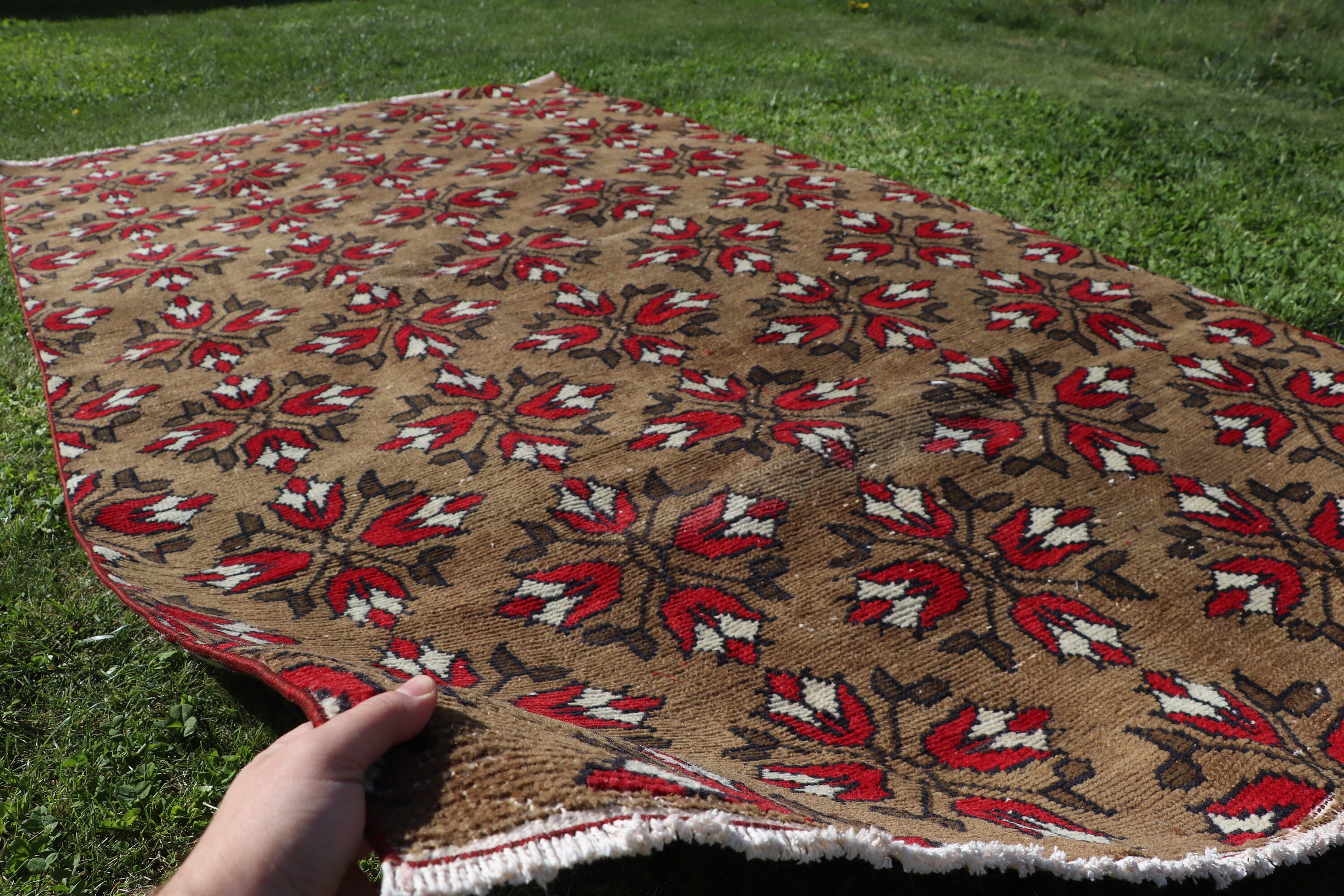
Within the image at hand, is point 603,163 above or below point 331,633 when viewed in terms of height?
above

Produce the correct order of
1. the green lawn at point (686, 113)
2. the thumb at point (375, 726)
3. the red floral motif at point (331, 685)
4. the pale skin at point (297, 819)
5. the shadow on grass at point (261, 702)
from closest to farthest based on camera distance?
the pale skin at point (297, 819) < the thumb at point (375, 726) < the red floral motif at point (331, 685) < the green lawn at point (686, 113) < the shadow on grass at point (261, 702)

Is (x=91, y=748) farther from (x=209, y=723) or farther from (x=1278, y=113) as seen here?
(x=1278, y=113)

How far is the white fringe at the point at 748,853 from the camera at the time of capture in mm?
1009

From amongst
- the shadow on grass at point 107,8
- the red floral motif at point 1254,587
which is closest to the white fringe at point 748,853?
the red floral motif at point 1254,587

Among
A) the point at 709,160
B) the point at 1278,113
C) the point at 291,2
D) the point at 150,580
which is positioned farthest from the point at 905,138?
the point at 291,2

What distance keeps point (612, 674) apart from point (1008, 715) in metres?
0.75

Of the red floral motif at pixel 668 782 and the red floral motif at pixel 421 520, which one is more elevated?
the red floral motif at pixel 668 782

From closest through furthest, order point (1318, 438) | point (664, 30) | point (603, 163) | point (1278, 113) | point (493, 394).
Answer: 1. point (1318, 438)
2. point (493, 394)
3. point (603, 163)
4. point (1278, 113)
5. point (664, 30)

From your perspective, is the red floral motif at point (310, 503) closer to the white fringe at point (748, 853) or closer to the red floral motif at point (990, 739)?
the white fringe at point (748, 853)

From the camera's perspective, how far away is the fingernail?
118cm

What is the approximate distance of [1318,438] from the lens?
2.24 metres

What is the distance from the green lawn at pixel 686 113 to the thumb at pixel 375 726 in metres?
0.51

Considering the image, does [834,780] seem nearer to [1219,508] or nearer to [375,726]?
[375,726]

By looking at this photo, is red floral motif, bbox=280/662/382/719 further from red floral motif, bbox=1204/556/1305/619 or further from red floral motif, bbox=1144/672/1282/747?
red floral motif, bbox=1204/556/1305/619
